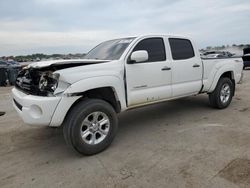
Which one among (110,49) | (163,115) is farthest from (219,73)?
(110,49)

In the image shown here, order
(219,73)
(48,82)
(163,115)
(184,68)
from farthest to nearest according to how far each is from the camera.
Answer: (219,73), (163,115), (184,68), (48,82)

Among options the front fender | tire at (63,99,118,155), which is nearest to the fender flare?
the front fender

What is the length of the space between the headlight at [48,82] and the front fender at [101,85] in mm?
207

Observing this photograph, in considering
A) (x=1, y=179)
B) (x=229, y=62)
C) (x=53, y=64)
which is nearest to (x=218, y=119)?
(x=229, y=62)

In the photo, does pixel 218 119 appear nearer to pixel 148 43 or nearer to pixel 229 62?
pixel 229 62

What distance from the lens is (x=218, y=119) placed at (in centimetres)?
547

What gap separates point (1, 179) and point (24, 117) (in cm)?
87

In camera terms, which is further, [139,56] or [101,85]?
[139,56]

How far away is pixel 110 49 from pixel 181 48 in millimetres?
1609

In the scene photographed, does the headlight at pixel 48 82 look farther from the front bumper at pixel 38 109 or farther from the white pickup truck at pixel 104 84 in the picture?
the front bumper at pixel 38 109

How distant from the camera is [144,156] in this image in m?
3.71

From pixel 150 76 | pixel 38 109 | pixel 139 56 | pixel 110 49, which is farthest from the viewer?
pixel 110 49

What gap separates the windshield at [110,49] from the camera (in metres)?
4.57

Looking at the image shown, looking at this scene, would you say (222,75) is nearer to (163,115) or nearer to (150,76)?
(163,115)
